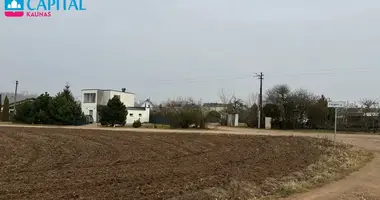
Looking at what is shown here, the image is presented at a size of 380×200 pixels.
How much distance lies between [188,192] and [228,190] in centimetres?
113

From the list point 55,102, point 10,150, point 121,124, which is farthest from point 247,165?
point 55,102

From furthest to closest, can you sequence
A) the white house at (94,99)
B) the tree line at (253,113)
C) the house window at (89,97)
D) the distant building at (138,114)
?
the house window at (89,97), the white house at (94,99), the distant building at (138,114), the tree line at (253,113)

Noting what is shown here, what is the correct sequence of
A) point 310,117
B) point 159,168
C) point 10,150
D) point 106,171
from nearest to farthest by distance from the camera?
point 106,171 < point 159,168 < point 10,150 < point 310,117

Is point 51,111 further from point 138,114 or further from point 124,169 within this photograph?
point 124,169

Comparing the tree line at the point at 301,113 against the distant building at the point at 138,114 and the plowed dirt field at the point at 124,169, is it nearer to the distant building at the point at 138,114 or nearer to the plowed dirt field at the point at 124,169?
the distant building at the point at 138,114

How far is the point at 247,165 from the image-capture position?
1568cm

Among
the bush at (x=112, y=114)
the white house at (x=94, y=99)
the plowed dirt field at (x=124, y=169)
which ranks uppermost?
the white house at (x=94, y=99)

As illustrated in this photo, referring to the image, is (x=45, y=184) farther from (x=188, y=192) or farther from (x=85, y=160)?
(x=85, y=160)

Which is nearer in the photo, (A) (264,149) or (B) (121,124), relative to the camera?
(A) (264,149)

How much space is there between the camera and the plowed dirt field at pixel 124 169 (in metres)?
9.74

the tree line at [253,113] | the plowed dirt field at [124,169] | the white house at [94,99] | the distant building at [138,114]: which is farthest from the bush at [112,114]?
the plowed dirt field at [124,169]

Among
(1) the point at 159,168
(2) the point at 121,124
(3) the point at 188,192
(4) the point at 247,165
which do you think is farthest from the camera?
(2) the point at 121,124

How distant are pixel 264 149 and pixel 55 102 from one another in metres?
41.9

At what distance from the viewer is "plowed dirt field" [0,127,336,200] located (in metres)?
9.74
